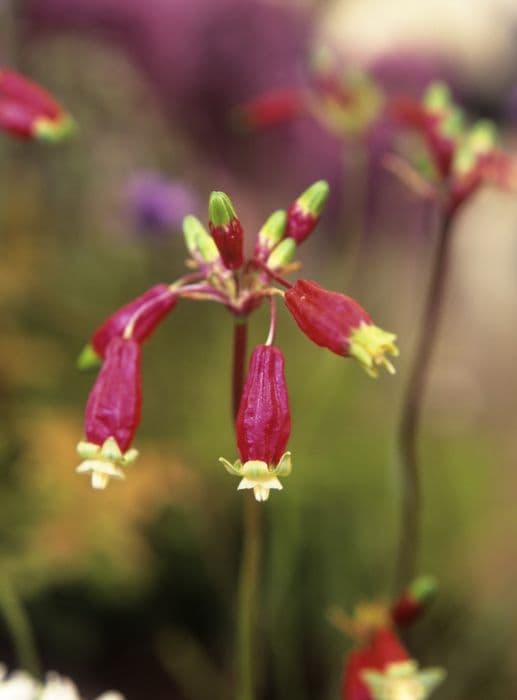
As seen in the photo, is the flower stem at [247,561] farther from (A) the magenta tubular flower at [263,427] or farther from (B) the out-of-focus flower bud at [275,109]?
(B) the out-of-focus flower bud at [275,109]

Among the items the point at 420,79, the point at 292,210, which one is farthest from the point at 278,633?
the point at 420,79

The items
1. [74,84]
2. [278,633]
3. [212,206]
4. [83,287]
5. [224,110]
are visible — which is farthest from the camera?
[224,110]

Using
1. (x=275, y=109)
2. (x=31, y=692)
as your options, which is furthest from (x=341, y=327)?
(x=275, y=109)

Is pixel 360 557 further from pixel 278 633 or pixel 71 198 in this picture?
pixel 71 198

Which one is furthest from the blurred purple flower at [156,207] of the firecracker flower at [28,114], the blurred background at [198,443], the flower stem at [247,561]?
the flower stem at [247,561]

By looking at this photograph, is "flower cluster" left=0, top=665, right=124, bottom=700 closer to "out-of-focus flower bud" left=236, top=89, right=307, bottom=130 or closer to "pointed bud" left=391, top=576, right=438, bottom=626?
"pointed bud" left=391, top=576, right=438, bottom=626

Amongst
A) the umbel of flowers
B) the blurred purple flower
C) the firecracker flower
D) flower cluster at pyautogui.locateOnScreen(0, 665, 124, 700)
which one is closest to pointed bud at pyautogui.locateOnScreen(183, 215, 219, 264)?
the umbel of flowers

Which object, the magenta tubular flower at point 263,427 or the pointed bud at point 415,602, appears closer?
→ the magenta tubular flower at point 263,427
